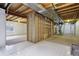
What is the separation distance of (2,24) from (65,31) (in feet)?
34.5

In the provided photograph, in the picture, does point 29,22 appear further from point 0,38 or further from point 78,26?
point 78,26

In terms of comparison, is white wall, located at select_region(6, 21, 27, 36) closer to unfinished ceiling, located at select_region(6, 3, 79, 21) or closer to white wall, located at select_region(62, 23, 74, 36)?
unfinished ceiling, located at select_region(6, 3, 79, 21)

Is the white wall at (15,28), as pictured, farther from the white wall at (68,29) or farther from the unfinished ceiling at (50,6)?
the white wall at (68,29)

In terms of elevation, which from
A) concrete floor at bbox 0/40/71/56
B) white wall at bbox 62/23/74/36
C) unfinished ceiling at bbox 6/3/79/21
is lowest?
concrete floor at bbox 0/40/71/56

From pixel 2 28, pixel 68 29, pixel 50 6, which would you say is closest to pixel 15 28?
pixel 2 28

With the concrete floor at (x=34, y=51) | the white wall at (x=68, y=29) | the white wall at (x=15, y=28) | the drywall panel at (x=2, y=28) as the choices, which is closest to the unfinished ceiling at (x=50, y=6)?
the drywall panel at (x=2, y=28)

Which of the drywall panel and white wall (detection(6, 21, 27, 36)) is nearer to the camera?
the drywall panel

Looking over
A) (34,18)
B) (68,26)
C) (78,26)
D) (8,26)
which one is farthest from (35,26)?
(68,26)

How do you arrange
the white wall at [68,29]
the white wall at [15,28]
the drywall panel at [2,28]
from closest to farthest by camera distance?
the drywall panel at [2,28]
the white wall at [15,28]
the white wall at [68,29]

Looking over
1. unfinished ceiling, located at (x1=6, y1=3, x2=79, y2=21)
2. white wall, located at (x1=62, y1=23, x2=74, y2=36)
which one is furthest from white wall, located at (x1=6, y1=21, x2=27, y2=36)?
white wall, located at (x1=62, y1=23, x2=74, y2=36)

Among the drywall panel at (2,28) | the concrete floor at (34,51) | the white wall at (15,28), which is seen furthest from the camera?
the white wall at (15,28)

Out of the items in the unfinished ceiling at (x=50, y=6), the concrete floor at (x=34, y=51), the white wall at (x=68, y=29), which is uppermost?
the unfinished ceiling at (x=50, y=6)

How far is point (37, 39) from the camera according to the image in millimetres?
5250

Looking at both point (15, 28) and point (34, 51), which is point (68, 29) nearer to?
point (15, 28)
